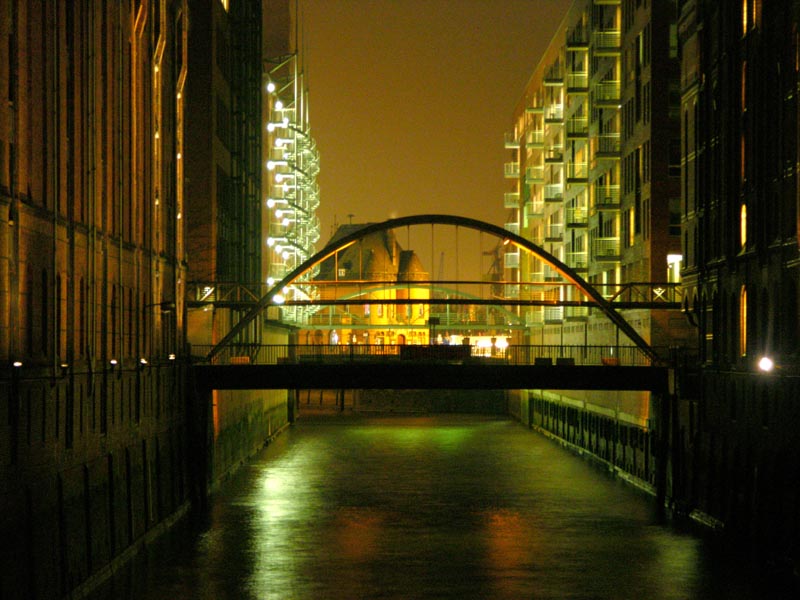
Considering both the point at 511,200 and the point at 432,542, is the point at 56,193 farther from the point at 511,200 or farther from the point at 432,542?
the point at 511,200

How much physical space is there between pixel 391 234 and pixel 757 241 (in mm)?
130727

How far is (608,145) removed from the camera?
7856 centimetres

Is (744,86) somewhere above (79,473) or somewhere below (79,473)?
above

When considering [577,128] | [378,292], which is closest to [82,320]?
[577,128]

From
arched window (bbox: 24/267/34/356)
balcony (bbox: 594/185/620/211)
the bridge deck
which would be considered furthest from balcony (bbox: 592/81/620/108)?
arched window (bbox: 24/267/34/356)

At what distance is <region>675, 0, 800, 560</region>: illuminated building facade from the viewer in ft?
124

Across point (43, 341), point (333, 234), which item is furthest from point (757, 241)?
point (333, 234)

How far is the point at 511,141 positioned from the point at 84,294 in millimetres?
100074

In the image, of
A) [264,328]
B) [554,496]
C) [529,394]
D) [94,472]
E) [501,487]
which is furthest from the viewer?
[529,394]

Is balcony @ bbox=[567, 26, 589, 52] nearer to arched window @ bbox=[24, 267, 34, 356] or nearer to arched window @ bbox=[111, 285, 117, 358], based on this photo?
arched window @ bbox=[111, 285, 117, 358]

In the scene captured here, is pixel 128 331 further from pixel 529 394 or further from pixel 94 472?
pixel 529 394

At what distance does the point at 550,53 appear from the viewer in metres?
105

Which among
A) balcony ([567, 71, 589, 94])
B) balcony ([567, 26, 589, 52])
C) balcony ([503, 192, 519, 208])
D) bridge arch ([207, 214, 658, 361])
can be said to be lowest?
bridge arch ([207, 214, 658, 361])

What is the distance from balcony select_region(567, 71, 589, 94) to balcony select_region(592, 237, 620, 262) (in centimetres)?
1377
